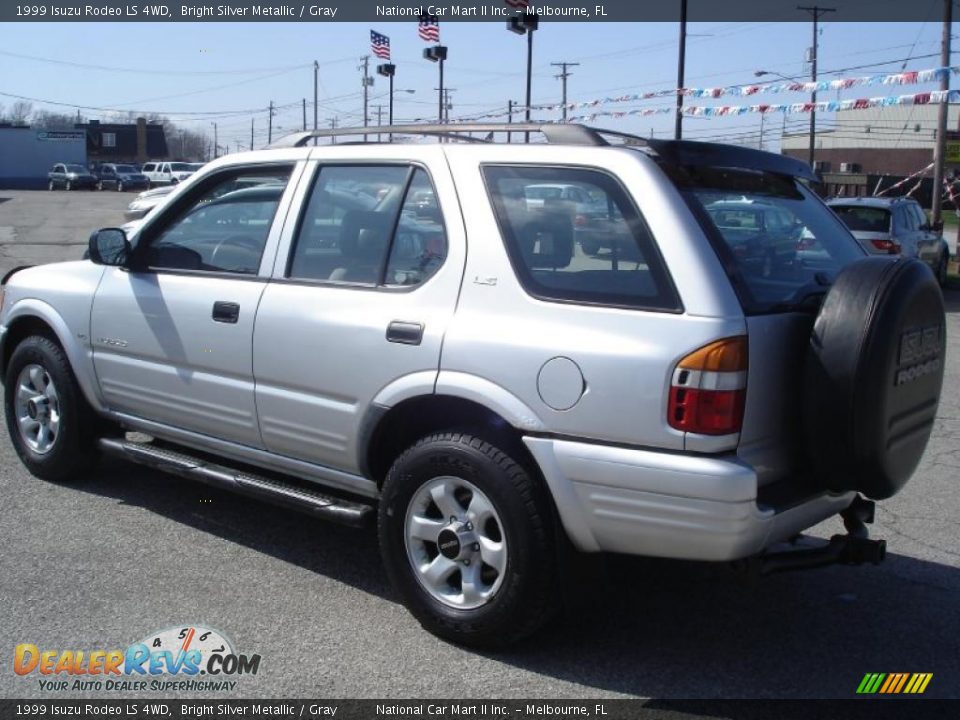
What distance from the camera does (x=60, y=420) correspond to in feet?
18.9

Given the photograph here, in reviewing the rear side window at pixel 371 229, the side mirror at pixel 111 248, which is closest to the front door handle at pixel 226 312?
the rear side window at pixel 371 229

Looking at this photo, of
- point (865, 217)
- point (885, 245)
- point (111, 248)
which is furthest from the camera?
point (865, 217)

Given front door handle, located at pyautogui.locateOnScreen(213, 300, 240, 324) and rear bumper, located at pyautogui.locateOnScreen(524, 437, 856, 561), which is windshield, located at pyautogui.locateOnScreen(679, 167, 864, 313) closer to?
rear bumper, located at pyautogui.locateOnScreen(524, 437, 856, 561)

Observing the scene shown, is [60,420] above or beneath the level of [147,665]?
above

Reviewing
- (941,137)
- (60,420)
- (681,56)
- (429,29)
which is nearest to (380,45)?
(429,29)

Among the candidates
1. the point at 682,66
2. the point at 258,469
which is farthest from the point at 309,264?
the point at 682,66

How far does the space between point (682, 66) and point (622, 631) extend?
942 inches

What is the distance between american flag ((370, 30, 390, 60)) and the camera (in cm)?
2610

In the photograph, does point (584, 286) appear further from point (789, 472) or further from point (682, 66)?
point (682, 66)

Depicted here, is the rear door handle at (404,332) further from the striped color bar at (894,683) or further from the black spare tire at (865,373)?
the striped color bar at (894,683)

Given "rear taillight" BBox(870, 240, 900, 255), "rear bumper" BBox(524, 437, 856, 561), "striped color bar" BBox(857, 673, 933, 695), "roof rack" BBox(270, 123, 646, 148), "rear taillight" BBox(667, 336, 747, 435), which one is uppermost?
"roof rack" BBox(270, 123, 646, 148)

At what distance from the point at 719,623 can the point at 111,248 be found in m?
3.47

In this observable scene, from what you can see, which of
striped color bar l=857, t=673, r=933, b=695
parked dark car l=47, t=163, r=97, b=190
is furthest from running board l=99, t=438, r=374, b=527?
parked dark car l=47, t=163, r=97, b=190

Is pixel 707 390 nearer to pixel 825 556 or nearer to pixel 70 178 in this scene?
pixel 825 556
